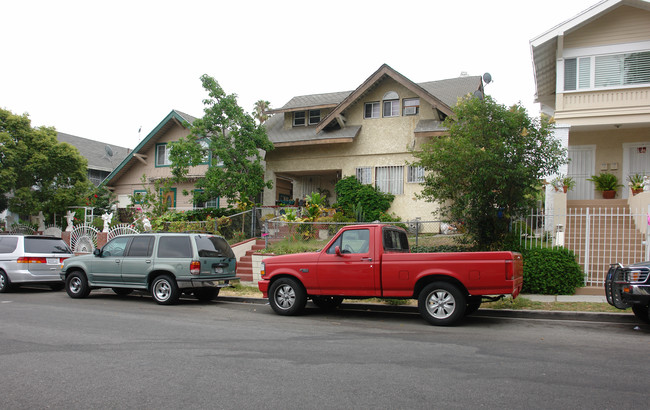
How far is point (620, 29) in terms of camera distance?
1686 cm

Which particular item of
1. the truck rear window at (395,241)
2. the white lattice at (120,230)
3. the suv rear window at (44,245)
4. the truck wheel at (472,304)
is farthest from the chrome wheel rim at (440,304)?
the white lattice at (120,230)

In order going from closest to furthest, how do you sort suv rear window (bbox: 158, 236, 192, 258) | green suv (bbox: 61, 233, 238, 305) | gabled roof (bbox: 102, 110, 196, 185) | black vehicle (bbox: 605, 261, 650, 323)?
black vehicle (bbox: 605, 261, 650, 323) → green suv (bbox: 61, 233, 238, 305) → suv rear window (bbox: 158, 236, 192, 258) → gabled roof (bbox: 102, 110, 196, 185)

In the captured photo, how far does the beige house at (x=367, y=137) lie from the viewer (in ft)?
66.8

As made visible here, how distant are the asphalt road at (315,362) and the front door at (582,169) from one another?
37.0 feet

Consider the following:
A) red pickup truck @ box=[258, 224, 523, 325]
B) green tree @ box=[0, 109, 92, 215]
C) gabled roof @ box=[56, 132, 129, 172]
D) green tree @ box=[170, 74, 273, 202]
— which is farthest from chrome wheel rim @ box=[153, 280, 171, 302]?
gabled roof @ box=[56, 132, 129, 172]

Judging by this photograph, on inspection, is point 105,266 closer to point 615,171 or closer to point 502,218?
point 502,218

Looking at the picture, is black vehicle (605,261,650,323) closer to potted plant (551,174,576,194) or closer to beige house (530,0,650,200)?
potted plant (551,174,576,194)

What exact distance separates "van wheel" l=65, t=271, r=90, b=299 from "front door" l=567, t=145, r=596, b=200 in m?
17.1

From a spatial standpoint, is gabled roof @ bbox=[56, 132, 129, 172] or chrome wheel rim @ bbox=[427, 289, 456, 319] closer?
chrome wheel rim @ bbox=[427, 289, 456, 319]

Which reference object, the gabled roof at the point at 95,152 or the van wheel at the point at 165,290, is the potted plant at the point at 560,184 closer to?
the van wheel at the point at 165,290

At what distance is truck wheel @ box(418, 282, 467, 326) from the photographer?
8.52 meters

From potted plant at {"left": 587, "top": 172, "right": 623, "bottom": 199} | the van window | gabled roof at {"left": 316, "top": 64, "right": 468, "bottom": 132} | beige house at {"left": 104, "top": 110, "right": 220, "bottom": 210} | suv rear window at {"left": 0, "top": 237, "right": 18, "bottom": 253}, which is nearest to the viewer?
the van window

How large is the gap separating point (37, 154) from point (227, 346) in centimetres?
2156

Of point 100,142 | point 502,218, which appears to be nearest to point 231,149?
point 502,218
